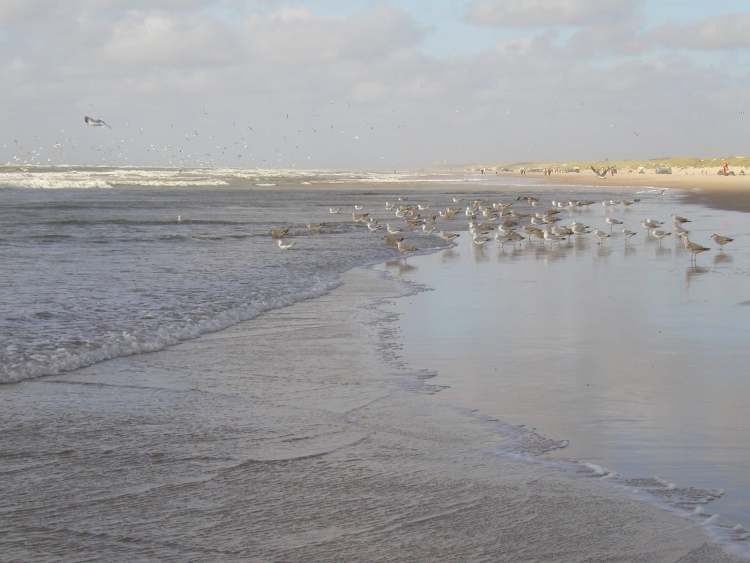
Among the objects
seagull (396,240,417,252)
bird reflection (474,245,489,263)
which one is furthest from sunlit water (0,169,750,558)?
seagull (396,240,417,252)

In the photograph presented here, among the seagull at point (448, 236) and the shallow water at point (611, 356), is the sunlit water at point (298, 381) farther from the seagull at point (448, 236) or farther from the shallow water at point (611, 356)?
the seagull at point (448, 236)

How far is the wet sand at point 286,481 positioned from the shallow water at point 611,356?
1.55 feet

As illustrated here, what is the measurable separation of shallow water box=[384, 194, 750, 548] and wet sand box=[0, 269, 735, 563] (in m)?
0.47

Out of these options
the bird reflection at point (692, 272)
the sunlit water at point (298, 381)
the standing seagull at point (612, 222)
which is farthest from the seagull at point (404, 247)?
the standing seagull at point (612, 222)

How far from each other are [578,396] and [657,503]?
92.2 inches

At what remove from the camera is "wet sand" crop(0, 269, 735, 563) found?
440 cm

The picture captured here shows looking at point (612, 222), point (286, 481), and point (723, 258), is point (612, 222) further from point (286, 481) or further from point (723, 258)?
point (286, 481)

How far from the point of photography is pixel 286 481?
17.4ft

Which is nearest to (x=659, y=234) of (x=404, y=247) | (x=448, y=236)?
(x=448, y=236)

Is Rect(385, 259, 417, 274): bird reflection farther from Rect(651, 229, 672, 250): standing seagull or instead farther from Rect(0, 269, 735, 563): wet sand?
Rect(0, 269, 735, 563): wet sand

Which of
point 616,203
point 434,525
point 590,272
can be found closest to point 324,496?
point 434,525

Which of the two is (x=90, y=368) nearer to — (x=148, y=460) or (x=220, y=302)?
(x=148, y=460)

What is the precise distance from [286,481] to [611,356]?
4.38 m

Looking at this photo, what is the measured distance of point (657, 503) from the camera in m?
4.90
